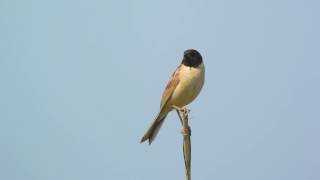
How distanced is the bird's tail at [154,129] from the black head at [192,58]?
93cm

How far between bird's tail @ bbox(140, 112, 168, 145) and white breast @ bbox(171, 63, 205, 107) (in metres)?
0.31

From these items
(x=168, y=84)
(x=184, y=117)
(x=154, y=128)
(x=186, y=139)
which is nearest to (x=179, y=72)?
(x=168, y=84)

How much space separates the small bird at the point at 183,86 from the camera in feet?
27.4

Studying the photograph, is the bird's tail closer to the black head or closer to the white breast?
the white breast

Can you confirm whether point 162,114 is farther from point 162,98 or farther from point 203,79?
point 203,79

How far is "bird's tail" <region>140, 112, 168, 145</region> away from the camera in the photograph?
8087 millimetres

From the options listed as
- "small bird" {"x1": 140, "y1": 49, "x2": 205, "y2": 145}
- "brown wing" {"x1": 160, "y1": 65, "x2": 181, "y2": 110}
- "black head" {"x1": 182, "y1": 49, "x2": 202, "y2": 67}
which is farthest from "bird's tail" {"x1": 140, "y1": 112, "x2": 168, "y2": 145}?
"black head" {"x1": 182, "y1": 49, "x2": 202, "y2": 67}

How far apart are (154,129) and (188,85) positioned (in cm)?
87

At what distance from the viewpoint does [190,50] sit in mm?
8828

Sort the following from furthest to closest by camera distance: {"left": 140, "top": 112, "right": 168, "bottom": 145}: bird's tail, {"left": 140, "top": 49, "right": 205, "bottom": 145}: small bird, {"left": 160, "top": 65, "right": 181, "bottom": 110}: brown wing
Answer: {"left": 160, "top": 65, "right": 181, "bottom": 110}: brown wing
{"left": 140, "top": 49, "right": 205, "bottom": 145}: small bird
{"left": 140, "top": 112, "right": 168, "bottom": 145}: bird's tail

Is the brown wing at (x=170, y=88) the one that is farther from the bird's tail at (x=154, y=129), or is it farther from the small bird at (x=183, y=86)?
the bird's tail at (x=154, y=129)

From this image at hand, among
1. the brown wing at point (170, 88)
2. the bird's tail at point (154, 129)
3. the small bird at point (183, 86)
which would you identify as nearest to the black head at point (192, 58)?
the small bird at point (183, 86)

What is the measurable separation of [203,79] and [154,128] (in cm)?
109

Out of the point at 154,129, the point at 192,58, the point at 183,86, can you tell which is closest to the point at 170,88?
the point at 183,86
